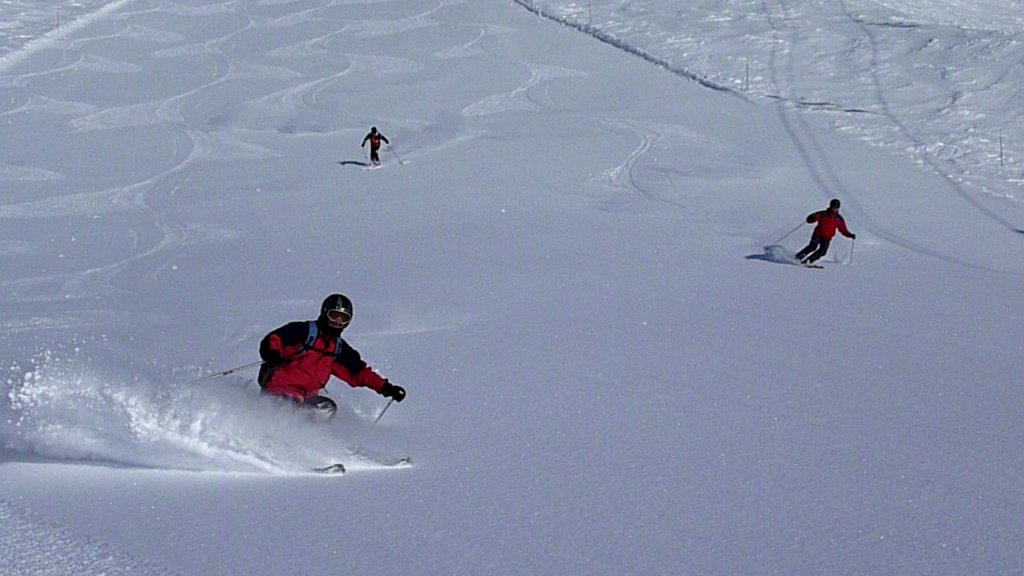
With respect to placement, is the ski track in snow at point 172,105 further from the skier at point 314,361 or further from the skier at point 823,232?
the skier at point 823,232

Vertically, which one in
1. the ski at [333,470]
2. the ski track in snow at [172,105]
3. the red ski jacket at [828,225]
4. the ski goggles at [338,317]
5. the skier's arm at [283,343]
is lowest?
the ski track in snow at [172,105]

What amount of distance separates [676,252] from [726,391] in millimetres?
7176

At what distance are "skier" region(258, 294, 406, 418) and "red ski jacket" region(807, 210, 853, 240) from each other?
9.25 m

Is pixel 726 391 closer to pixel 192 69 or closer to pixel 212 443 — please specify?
pixel 212 443

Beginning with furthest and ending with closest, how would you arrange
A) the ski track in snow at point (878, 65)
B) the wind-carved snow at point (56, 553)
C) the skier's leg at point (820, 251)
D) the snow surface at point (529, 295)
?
the ski track in snow at point (878, 65) < the skier's leg at point (820, 251) < the snow surface at point (529, 295) < the wind-carved snow at point (56, 553)

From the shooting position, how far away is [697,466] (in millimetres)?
6930

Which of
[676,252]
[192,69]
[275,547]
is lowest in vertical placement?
[192,69]

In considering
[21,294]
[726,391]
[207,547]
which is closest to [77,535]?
[207,547]

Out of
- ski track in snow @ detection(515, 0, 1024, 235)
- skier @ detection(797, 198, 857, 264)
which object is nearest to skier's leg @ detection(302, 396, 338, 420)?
skier @ detection(797, 198, 857, 264)

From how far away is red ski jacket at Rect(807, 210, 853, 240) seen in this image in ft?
50.8

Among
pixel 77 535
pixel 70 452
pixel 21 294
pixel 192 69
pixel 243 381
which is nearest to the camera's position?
pixel 77 535

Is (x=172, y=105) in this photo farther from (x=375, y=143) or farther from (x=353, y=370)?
(x=353, y=370)

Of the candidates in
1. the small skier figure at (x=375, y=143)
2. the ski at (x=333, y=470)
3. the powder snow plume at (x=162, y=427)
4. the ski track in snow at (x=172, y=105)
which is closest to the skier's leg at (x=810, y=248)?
the ski track in snow at (x=172, y=105)

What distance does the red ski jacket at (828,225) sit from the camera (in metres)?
15.5
